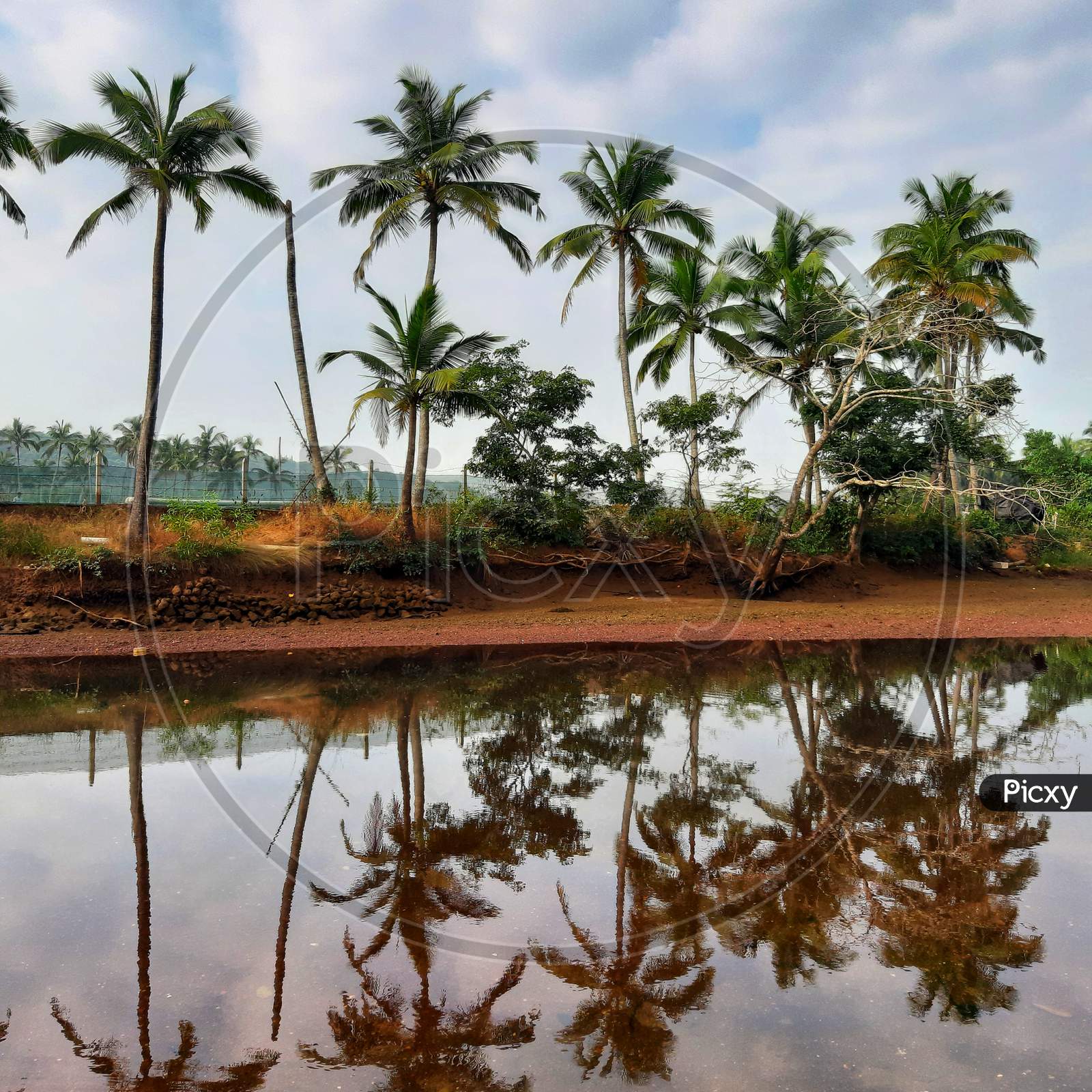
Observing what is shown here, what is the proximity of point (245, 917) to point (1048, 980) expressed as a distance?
4.04 meters

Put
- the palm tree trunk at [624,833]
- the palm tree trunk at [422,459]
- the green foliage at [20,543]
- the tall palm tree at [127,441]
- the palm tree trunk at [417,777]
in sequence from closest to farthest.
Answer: the palm tree trunk at [624,833] → the palm tree trunk at [417,777] → the green foliage at [20,543] → the palm tree trunk at [422,459] → the tall palm tree at [127,441]

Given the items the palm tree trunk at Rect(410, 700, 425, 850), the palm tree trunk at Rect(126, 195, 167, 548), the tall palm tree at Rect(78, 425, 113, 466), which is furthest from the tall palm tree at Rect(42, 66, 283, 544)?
the tall palm tree at Rect(78, 425, 113, 466)

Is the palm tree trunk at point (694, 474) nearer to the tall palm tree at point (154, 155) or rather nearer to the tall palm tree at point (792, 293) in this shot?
the tall palm tree at point (792, 293)

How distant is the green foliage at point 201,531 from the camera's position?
654 inches

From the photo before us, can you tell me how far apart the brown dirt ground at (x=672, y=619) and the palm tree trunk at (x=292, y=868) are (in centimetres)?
620

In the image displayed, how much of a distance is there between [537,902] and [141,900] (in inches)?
88.7

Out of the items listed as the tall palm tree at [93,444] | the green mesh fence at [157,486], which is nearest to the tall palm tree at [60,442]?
the tall palm tree at [93,444]

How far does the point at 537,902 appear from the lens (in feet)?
16.2

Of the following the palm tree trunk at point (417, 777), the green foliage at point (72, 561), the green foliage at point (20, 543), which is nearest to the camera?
the palm tree trunk at point (417, 777)

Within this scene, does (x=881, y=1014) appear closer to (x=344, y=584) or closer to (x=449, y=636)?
(x=449, y=636)

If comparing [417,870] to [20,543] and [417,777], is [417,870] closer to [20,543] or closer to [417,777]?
[417,777]

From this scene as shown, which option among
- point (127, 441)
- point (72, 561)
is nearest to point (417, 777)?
point (72, 561)

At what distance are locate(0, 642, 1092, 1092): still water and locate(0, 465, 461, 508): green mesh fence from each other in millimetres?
13175

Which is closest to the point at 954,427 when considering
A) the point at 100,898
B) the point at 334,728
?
the point at 334,728
